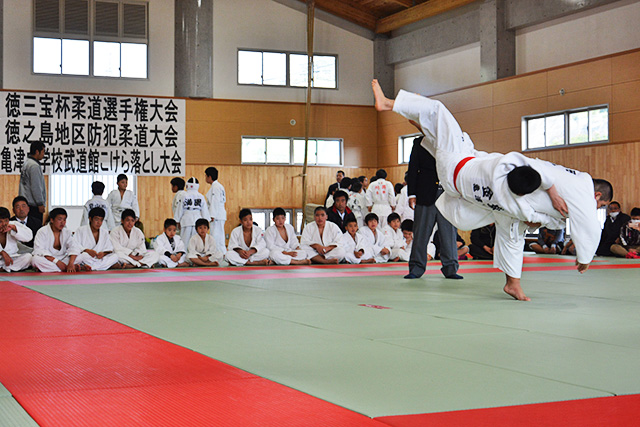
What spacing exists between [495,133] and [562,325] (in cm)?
1015

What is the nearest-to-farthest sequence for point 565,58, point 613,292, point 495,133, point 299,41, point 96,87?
point 613,292 < point 565,58 < point 495,133 < point 96,87 < point 299,41

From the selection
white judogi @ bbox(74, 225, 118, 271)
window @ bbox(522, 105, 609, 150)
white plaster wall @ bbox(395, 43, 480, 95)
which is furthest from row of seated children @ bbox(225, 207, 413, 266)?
white plaster wall @ bbox(395, 43, 480, 95)

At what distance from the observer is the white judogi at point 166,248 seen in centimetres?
809

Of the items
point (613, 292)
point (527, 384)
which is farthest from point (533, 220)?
point (527, 384)

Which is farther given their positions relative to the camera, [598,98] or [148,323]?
[598,98]

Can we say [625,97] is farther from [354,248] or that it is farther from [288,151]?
[288,151]

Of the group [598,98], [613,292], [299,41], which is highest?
[299,41]

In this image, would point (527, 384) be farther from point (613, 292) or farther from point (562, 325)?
point (613, 292)

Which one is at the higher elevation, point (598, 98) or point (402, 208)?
point (598, 98)

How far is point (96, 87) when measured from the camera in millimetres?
14086

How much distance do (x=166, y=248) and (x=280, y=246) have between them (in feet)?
4.43

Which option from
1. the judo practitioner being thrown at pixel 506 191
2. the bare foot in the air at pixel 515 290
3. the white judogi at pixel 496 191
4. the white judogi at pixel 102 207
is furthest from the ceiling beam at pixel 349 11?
the bare foot in the air at pixel 515 290

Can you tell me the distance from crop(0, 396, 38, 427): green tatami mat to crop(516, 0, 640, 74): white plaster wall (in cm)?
1093

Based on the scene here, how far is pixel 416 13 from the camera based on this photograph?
1457 centimetres
